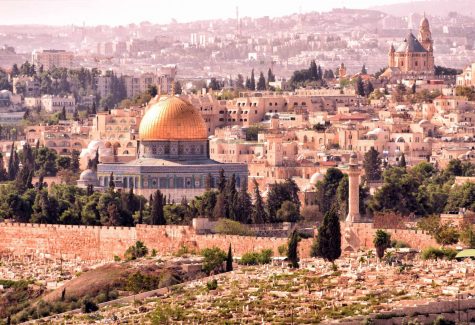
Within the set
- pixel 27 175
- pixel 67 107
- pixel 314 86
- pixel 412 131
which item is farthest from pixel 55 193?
pixel 67 107

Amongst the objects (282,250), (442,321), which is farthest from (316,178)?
(442,321)

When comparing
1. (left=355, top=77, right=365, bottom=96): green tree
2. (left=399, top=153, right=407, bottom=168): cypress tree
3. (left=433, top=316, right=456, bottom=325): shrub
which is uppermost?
(left=355, top=77, right=365, bottom=96): green tree

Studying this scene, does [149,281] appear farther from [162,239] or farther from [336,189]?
[336,189]

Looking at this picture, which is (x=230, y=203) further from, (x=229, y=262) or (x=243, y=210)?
(x=229, y=262)

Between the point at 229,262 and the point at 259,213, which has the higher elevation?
the point at 259,213

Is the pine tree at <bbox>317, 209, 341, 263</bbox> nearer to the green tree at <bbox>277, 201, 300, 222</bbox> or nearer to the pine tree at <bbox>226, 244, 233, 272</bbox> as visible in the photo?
the pine tree at <bbox>226, 244, 233, 272</bbox>

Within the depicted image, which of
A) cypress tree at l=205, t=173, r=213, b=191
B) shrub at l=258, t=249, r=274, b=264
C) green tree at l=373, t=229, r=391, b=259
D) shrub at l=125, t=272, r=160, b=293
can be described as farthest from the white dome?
shrub at l=125, t=272, r=160, b=293
